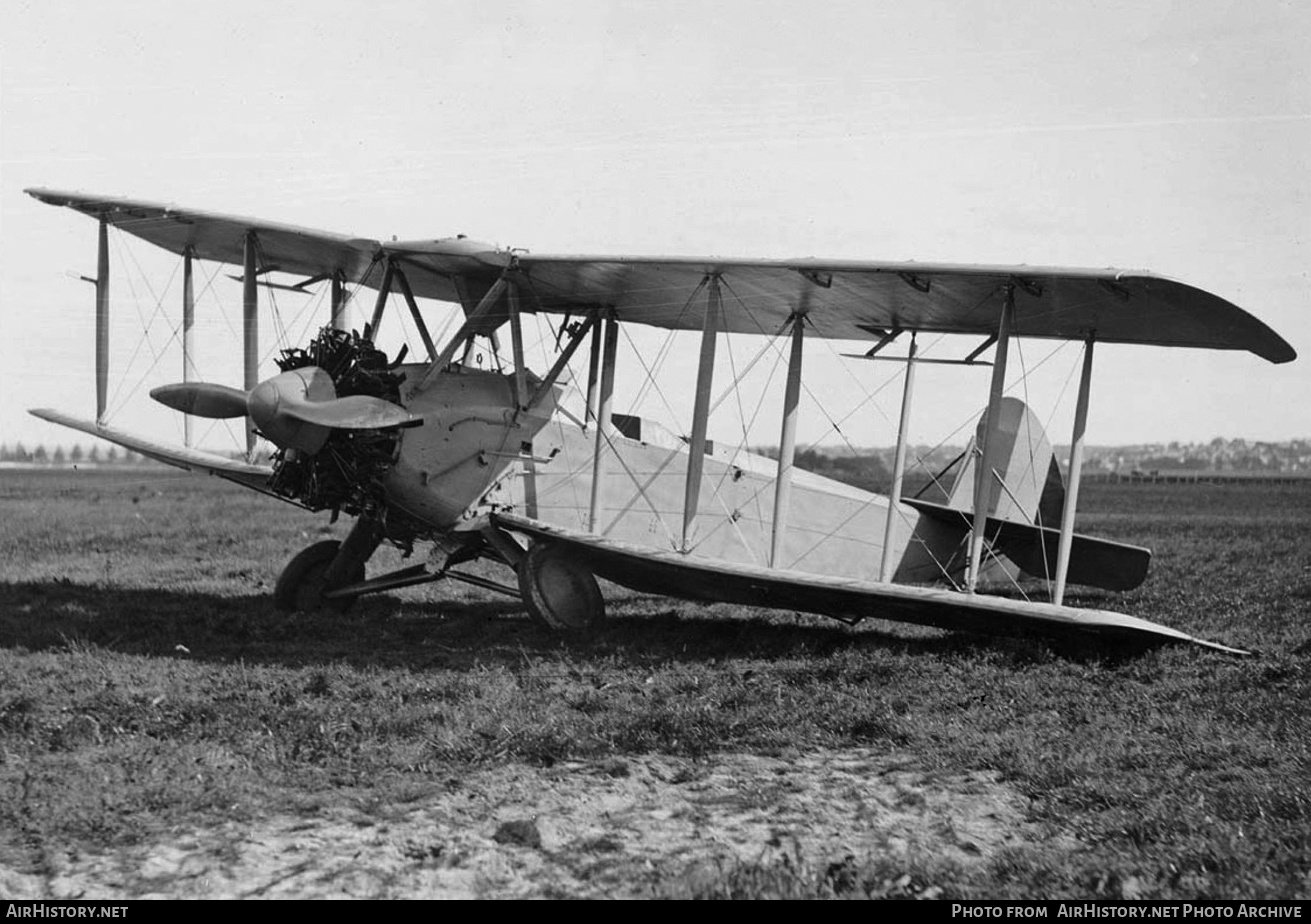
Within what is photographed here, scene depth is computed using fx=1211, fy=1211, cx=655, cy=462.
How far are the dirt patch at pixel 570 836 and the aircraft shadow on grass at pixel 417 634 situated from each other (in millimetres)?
3314

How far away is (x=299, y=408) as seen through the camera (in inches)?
348

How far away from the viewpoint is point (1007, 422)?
41.7ft

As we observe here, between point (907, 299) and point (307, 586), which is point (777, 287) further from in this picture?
point (307, 586)

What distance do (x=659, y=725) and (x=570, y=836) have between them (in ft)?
6.24

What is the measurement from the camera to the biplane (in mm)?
9250

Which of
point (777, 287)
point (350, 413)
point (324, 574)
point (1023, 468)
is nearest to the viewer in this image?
point (350, 413)

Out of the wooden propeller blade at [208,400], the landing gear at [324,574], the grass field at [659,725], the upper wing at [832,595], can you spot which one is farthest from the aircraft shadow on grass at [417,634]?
the wooden propeller blade at [208,400]

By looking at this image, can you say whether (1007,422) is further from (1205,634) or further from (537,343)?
(537,343)

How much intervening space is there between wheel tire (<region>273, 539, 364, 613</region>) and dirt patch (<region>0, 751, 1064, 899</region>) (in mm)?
6049

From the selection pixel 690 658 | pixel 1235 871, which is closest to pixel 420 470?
pixel 690 658

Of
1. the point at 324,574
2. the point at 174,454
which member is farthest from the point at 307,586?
the point at 174,454

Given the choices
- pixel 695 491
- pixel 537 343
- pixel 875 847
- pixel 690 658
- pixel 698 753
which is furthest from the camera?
pixel 537 343

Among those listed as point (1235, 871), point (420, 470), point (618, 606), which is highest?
point (420, 470)
